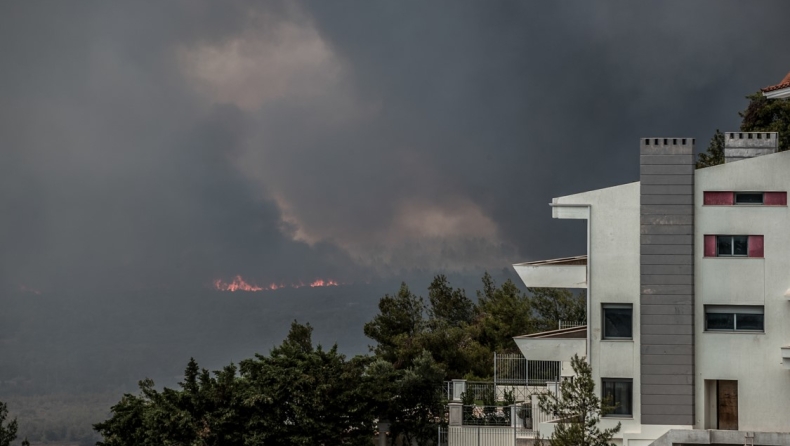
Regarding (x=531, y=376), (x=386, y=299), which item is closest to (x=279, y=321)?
(x=386, y=299)

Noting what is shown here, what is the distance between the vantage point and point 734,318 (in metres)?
36.0

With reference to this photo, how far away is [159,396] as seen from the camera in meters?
41.4

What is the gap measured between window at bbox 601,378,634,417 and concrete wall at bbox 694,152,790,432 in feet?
7.74

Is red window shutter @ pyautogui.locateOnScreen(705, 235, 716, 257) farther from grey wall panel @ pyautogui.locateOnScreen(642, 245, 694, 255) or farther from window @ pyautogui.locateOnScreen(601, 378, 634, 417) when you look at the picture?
window @ pyautogui.locateOnScreen(601, 378, 634, 417)

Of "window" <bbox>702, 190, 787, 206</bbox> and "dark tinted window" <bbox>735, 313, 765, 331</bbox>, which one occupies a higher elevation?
"window" <bbox>702, 190, 787, 206</bbox>

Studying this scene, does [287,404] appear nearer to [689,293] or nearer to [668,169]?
[689,293]

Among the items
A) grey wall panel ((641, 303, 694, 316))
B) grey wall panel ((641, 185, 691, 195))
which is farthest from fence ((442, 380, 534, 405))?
grey wall panel ((641, 185, 691, 195))

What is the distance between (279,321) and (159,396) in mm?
126919

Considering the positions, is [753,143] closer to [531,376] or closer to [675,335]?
[675,335]

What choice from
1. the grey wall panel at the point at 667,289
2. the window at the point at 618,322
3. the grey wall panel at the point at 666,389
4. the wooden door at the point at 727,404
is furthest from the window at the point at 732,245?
the grey wall panel at the point at 666,389

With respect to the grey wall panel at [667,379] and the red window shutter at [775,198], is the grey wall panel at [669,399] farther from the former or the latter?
the red window shutter at [775,198]

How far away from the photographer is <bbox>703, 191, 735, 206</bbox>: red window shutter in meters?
36.1

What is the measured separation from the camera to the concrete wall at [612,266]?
118 ft

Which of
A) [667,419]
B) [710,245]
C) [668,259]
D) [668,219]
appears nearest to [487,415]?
[667,419]
